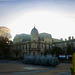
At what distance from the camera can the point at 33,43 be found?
67.9m

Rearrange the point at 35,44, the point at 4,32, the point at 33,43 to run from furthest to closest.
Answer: the point at 4,32
the point at 35,44
the point at 33,43

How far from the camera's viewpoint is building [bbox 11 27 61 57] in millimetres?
67625

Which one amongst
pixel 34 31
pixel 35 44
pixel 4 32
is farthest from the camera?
pixel 4 32

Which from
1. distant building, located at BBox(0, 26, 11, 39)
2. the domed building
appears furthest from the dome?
distant building, located at BBox(0, 26, 11, 39)

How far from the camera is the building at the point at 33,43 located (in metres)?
67.6

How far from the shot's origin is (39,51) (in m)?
68.1

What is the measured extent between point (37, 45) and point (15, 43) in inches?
715

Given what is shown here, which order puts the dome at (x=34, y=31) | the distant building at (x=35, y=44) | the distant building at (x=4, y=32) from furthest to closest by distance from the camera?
the distant building at (x=4, y=32) → the dome at (x=34, y=31) → the distant building at (x=35, y=44)

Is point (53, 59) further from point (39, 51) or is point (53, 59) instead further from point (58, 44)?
point (58, 44)

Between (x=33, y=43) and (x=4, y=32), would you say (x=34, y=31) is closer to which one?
(x=33, y=43)

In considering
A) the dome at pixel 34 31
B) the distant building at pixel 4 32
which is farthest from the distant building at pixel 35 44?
the distant building at pixel 4 32

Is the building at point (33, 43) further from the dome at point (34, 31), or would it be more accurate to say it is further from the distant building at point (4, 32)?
the distant building at point (4, 32)

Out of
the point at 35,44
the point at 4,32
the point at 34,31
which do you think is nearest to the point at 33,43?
the point at 35,44

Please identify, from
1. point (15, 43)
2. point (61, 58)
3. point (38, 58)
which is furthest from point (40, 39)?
point (38, 58)
